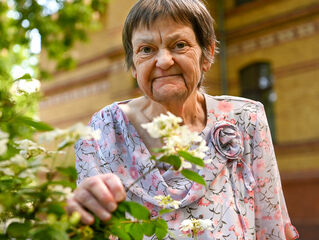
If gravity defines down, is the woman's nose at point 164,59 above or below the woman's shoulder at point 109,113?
above

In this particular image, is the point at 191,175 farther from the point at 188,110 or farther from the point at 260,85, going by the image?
the point at 260,85

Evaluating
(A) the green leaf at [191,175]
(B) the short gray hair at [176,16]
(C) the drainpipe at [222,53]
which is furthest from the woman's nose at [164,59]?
(C) the drainpipe at [222,53]

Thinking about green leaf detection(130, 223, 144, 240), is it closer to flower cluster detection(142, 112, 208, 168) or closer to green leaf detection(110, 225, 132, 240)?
green leaf detection(110, 225, 132, 240)

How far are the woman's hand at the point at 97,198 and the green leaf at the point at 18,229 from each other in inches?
4.4

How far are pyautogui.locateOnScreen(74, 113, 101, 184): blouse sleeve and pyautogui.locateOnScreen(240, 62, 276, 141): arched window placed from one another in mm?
10986

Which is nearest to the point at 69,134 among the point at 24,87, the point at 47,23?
the point at 24,87

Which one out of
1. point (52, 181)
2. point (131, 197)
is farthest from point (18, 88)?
point (131, 197)

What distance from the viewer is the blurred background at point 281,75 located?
38.0 feet

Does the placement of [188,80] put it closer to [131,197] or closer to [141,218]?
[131,197]

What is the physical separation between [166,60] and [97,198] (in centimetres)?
100

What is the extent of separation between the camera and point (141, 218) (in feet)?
3.89

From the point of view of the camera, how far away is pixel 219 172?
2.12m

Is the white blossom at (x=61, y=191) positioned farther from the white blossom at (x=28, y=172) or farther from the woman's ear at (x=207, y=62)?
the woman's ear at (x=207, y=62)

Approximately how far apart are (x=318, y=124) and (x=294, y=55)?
5.94ft
